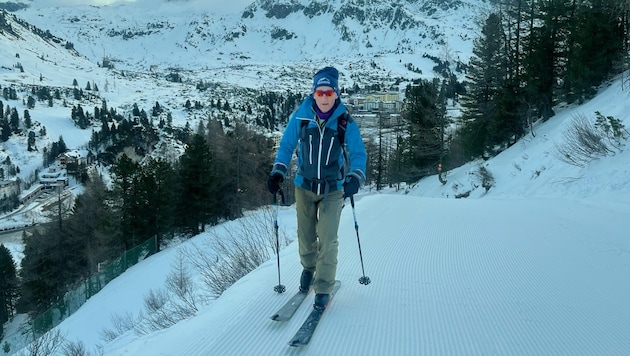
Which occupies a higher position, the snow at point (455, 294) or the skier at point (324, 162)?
the skier at point (324, 162)

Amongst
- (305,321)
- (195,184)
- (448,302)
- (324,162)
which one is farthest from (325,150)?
(195,184)

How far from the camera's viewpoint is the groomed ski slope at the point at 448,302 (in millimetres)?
3309

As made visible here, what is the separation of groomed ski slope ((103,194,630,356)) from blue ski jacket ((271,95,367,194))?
45.1 inches

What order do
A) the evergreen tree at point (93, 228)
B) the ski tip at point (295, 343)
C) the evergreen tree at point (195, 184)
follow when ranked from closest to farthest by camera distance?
the ski tip at point (295, 343) < the evergreen tree at point (195, 184) < the evergreen tree at point (93, 228)

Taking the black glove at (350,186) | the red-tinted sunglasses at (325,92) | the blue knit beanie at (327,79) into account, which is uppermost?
the blue knit beanie at (327,79)

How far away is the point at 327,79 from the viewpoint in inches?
144

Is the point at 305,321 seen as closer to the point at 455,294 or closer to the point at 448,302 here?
the point at 448,302

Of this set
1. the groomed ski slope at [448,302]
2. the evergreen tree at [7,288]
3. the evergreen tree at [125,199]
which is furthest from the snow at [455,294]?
the evergreen tree at [7,288]

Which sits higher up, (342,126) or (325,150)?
(342,126)

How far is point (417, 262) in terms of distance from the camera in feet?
17.8

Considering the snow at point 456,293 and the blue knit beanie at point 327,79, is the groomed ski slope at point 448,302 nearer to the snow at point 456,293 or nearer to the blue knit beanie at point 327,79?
the snow at point 456,293

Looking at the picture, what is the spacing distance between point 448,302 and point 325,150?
1880mm

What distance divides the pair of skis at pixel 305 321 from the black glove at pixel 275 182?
39.2 inches

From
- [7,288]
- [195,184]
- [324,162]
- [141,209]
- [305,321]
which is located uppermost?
[324,162]
